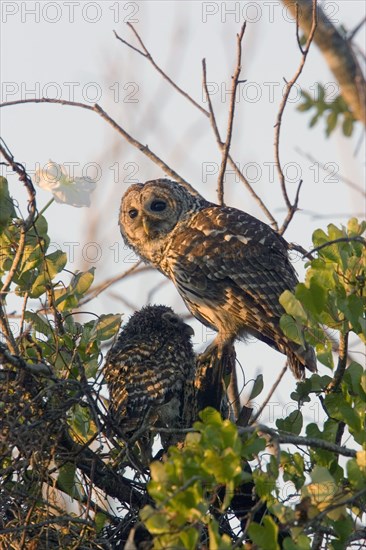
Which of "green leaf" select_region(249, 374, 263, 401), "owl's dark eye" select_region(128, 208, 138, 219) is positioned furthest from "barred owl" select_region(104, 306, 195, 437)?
"owl's dark eye" select_region(128, 208, 138, 219)

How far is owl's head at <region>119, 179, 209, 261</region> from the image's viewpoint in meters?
7.19

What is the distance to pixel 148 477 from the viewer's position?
4754 mm

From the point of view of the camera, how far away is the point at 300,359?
5.70 meters

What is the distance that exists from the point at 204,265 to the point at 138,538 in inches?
87.5

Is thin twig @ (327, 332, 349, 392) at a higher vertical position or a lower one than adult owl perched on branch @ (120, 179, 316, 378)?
lower

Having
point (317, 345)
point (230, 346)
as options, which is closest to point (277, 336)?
point (230, 346)

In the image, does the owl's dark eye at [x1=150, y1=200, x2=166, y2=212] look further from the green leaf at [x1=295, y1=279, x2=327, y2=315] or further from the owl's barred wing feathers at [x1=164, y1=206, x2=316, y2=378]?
the green leaf at [x1=295, y1=279, x2=327, y2=315]

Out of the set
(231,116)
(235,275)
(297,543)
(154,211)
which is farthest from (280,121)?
(297,543)

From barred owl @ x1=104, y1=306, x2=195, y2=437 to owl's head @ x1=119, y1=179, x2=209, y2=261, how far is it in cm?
135

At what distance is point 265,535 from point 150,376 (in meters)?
2.16

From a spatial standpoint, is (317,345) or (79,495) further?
(79,495)

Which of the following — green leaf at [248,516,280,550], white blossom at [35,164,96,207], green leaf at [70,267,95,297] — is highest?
white blossom at [35,164,96,207]

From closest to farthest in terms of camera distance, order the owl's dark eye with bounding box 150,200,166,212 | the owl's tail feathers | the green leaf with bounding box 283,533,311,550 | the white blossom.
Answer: the green leaf with bounding box 283,533,311,550
the white blossom
the owl's tail feathers
the owl's dark eye with bounding box 150,200,166,212

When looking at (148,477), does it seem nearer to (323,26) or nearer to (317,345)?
(317,345)
